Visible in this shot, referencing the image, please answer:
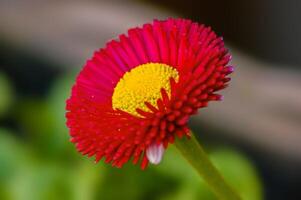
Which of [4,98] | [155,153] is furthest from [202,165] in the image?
[4,98]

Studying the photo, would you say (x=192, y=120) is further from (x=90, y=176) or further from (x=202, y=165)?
(x=202, y=165)

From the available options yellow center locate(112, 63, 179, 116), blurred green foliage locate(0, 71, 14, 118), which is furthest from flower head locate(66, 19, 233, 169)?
blurred green foliage locate(0, 71, 14, 118)

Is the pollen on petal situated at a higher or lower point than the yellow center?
lower

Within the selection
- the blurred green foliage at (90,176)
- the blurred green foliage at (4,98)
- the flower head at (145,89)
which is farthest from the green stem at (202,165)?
the blurred green foliage at (4,98)

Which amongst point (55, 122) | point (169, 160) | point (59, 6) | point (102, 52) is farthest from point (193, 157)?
point (59, 6)

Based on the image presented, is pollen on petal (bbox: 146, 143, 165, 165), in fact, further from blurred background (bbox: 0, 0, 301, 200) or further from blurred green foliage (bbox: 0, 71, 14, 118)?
blurred green foliage (bbox: 0, 71, 14, 118)

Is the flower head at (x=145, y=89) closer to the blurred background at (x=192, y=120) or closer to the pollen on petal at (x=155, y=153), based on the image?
the pollen on petal at (x=155, y=153)
